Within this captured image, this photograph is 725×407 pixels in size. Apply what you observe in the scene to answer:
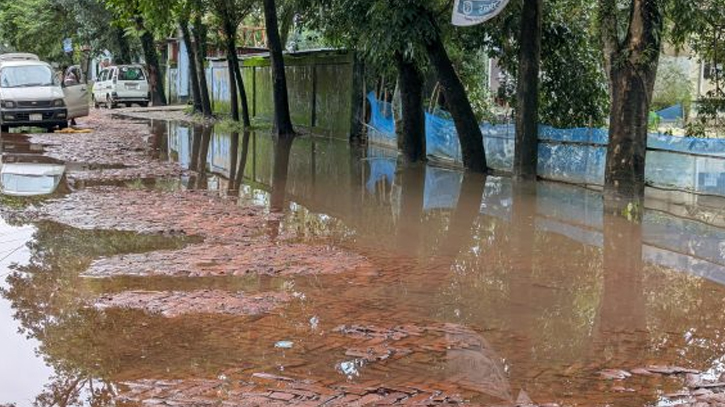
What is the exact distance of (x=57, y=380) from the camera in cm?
534

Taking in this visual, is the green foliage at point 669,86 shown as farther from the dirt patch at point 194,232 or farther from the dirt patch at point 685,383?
the dirt patch at point 685,383

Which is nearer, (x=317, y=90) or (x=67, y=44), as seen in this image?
(x=317, y=90)

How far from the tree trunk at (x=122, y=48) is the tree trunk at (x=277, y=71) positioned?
74.6 feet

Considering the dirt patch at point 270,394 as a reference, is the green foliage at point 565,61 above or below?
above

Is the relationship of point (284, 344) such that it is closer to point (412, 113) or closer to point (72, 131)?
point (412, 113)

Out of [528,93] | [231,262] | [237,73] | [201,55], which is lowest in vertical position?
[231,262]

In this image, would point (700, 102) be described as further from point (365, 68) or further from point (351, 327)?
point (365, 68)

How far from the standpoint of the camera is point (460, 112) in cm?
1611

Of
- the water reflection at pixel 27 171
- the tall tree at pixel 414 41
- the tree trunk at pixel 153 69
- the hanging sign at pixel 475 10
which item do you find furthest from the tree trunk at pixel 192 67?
the hanging sign at pixel 475 10

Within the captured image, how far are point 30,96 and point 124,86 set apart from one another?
19492 millimetres

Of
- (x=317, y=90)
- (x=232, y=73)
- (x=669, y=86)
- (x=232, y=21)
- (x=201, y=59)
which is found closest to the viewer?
(x=317, y=90)

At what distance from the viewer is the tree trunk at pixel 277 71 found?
24078 millimetres

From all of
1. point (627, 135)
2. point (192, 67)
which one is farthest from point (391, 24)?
point (192, 67)

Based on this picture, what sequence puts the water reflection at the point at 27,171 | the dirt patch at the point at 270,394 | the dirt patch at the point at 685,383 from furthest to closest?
the water reflection at the point at 27,171
the dirt patch at the point at 685,383
the dirt patch at the point at 270,394
